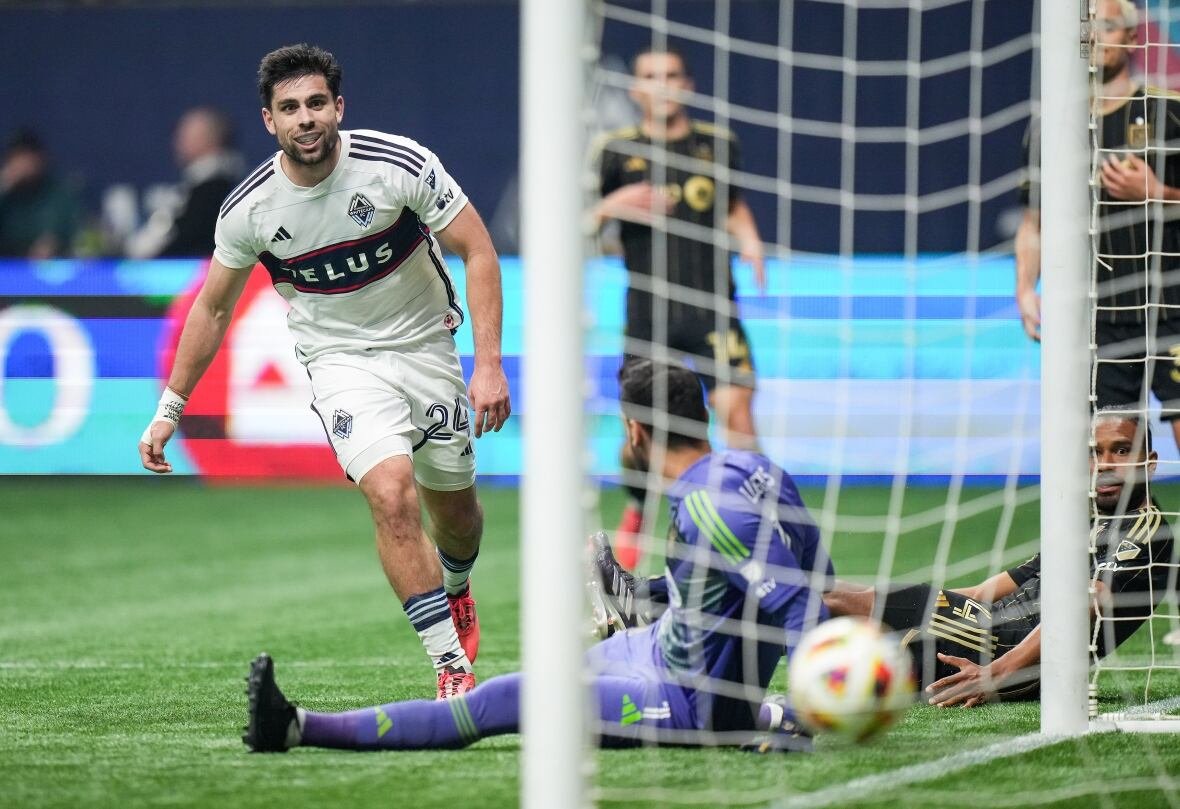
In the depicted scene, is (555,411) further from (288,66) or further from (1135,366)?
(1135,366)

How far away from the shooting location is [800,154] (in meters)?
13.6

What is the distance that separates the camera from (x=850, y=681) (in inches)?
152

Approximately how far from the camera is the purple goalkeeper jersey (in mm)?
4191

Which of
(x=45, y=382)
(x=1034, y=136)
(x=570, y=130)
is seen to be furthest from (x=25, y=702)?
(x=45, y=382)

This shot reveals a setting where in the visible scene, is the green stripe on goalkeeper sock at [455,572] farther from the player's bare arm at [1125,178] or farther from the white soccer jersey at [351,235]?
the player's bare arm at [1125,178]

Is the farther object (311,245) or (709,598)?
(311,245)

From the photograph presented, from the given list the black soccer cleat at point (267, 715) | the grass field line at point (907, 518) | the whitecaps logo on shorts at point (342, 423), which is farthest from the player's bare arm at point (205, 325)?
the grass field line at point (907, 518)

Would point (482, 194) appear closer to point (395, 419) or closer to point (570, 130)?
point (395, 419)

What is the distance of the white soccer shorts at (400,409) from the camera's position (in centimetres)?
523

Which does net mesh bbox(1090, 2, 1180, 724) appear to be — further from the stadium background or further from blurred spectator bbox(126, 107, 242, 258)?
blurred spectator bbox(126, 107, 242, 258)

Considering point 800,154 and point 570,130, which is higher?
point 800,154

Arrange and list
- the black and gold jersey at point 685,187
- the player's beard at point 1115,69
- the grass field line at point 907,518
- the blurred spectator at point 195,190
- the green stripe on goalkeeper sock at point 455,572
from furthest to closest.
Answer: the blurred spectator at point 195,190, the grass field line at point 907,518, the black and gold jersey at point 685,187, the player's beard at point 1115,69, the green stripe on goalkeeper sock at point 455,572

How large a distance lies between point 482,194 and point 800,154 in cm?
266

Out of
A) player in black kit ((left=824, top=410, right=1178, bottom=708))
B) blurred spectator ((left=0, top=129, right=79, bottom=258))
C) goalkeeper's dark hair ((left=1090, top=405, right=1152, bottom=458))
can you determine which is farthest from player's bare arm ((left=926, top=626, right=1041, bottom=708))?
blurred spectator ((left=0, top=129, right=79, bottom=258))
